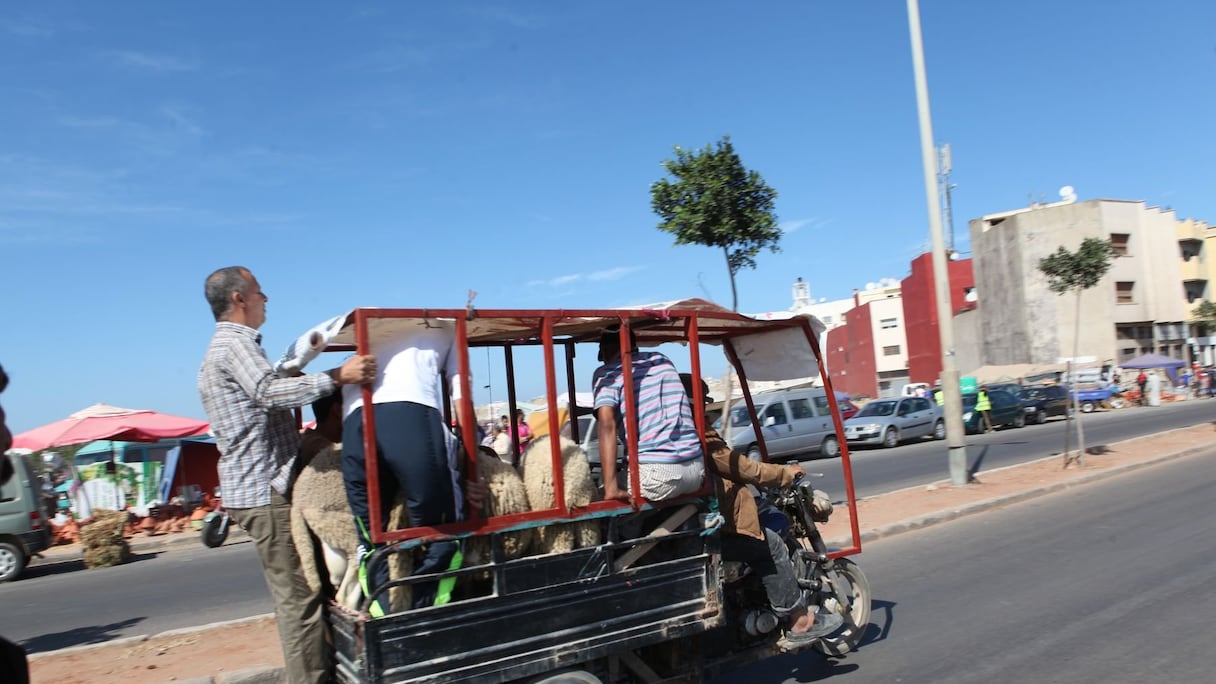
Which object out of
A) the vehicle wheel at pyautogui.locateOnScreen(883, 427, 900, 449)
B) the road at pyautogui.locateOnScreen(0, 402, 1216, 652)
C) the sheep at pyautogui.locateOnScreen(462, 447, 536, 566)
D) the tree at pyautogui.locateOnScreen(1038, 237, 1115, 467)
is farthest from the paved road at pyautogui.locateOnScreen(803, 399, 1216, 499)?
the sheep at pyautogui.locateOnScreen(462, 447, 536, 566)

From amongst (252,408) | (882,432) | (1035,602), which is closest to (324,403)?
(252,408)

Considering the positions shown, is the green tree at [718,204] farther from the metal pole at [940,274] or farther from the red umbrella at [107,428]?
the red umbrella at [107,428]

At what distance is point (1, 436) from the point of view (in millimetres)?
2225

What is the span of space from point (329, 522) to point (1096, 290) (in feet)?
170

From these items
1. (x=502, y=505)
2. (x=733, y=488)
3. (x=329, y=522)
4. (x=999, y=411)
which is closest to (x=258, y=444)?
(x=329, y=522)

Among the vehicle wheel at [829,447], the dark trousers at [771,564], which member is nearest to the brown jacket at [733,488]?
Result: the dark trousers at [771,564]

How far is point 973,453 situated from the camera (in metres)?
19.0

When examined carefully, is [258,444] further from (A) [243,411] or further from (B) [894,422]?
(B) [894,422]

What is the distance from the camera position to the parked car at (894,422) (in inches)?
964

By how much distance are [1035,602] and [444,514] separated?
197 inches

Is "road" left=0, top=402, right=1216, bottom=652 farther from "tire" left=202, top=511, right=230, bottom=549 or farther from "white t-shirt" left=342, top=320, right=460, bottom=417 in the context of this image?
"white t-shirt" left=342, top=320, right=460, bottom=417

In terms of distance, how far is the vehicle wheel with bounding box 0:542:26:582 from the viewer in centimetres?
1159

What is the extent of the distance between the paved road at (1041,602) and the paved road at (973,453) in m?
4.30

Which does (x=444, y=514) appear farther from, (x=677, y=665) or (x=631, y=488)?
(x=677, y=665)
